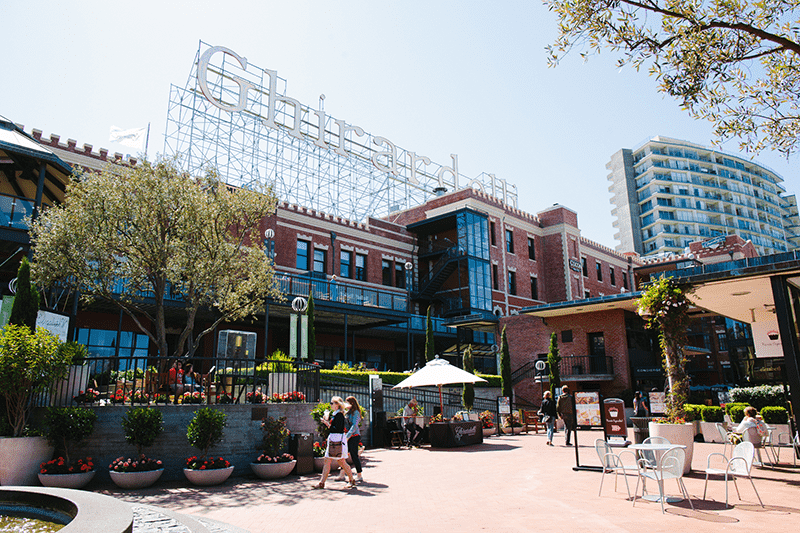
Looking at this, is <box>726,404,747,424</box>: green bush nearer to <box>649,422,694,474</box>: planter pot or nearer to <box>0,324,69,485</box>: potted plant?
<box>649,422,694,474</box>: planter pot

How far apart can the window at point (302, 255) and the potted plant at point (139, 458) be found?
19.2 meters

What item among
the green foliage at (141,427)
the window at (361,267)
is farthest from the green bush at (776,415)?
the window at (361,267)

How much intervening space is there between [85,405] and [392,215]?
3217 centimetres

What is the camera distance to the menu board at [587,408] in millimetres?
12172

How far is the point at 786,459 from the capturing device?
12.1 meters

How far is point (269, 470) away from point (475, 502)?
14.9 feet

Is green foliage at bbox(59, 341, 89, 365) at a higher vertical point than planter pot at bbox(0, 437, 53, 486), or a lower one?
higher

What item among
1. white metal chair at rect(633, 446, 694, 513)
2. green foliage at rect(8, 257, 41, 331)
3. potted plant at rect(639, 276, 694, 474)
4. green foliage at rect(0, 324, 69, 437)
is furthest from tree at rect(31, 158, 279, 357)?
white metal chair at rect(633, 446, 694, 513)

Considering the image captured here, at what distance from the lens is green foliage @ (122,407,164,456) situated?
400 inches

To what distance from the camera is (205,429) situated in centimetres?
1040

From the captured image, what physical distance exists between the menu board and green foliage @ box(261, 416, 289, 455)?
21.2 ft

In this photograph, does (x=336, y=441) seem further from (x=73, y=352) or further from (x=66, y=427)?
(x=73, y=352)

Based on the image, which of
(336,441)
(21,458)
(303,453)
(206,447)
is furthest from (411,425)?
(21,458)

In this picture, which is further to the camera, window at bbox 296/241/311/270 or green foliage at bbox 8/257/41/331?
window at bbox 296/241/311/270
